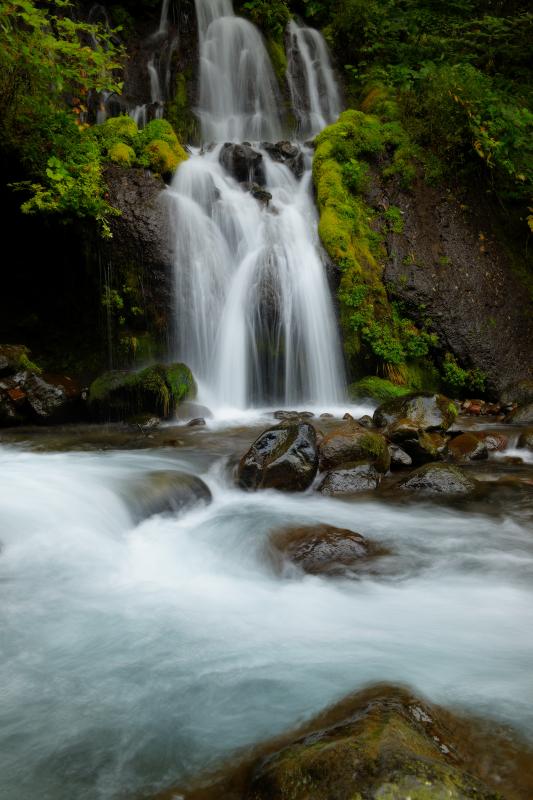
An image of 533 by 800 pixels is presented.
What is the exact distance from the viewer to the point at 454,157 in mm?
11031

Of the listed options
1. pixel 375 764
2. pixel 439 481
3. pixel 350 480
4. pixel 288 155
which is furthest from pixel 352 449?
pixel 288 155

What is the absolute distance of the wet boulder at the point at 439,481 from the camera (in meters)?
5.34

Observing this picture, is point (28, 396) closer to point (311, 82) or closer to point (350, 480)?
point (350, 480)

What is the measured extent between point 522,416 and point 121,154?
772cm

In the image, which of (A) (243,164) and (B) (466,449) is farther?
(A) (243,164)

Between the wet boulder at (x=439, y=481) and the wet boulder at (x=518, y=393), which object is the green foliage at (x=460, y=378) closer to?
the wet boulder at (x=518, y=393)

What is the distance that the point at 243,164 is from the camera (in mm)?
10922

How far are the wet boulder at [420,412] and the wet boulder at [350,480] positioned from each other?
1.11 m

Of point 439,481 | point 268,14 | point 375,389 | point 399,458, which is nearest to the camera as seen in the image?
point 439,481

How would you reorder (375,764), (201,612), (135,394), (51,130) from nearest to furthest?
(375,764), (201,612), (135,394), (51,130)

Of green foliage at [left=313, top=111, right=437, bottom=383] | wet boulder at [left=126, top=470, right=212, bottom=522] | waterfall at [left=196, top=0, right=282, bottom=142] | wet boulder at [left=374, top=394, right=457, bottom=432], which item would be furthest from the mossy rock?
waterfall at [left=196, top=0, right=282, bottom=142]

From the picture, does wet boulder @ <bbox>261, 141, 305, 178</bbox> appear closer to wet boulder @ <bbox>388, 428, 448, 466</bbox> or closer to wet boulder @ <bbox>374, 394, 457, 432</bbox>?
wet boulder @ <bbox>374, 394, 457, 432</bbox>

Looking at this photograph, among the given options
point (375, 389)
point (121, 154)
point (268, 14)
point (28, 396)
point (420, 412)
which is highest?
point (268, 14)

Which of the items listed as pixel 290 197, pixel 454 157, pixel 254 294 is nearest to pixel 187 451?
pixel 254 294
